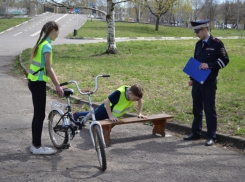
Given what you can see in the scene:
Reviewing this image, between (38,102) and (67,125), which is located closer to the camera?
(38,102)

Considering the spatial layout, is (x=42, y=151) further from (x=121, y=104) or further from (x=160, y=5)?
(x=160, y=5)

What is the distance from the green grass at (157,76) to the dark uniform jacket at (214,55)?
125 centimetres

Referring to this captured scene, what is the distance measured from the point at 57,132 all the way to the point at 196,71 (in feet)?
7.91

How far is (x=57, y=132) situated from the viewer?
6.27 m

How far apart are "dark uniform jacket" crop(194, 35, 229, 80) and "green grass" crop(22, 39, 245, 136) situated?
1250mm

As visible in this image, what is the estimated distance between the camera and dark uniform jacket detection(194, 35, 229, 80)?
6.47 metres

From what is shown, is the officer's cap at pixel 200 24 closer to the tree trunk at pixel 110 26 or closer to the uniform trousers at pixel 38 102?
the uniform trousers at pixel 38 102

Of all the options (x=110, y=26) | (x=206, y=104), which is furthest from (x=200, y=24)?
(x=110, y=26)

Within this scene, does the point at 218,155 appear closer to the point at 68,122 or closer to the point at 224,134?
the point at 224,134

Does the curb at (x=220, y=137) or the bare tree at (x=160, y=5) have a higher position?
the bare tree at (x=160, y=5)

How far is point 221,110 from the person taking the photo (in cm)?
841

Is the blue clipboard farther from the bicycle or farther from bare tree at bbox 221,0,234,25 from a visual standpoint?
bare tree at bbox 221,0,234,25

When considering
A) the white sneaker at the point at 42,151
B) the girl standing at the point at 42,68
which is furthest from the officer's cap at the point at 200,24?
the white sneaker at the point at 42,151

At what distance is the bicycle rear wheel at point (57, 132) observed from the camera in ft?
20.1
